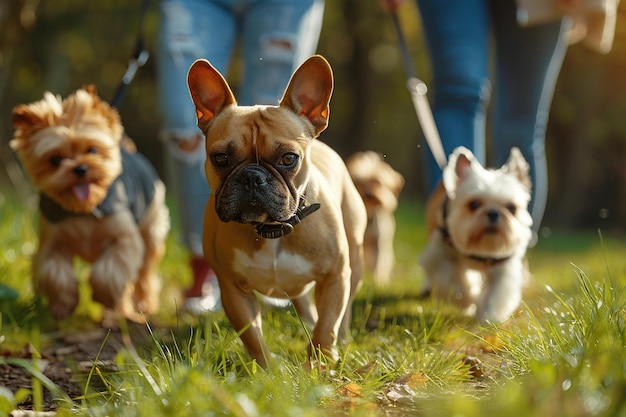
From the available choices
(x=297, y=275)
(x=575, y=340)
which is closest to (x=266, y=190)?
(x=297, y=275)

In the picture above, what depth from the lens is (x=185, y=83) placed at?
13.1 ft

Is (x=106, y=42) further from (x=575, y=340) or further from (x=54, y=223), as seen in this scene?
(x=575, y=340)

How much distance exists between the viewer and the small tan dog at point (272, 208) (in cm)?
268

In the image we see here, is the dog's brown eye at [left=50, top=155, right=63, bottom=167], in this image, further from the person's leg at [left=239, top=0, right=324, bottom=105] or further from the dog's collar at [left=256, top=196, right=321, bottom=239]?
the dog's collar at [left=256, top=196, right=321, bottom=239]

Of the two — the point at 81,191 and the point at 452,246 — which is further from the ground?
the point at 81,191

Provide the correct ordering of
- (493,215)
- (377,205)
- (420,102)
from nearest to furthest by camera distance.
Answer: (493,215), (420,102), (377,205)

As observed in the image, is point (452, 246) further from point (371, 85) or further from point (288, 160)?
point (371, 85)

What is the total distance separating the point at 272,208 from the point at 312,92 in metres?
0.49

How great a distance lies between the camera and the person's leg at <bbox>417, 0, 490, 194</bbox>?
4.52 m

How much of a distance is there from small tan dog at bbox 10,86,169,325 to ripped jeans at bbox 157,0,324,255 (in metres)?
0.30

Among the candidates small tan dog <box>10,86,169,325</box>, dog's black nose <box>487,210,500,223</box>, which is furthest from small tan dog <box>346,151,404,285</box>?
small tan dog <box>10,86,169,325</box>

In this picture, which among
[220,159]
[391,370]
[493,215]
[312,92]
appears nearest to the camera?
[391,370]

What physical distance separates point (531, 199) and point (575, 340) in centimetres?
227

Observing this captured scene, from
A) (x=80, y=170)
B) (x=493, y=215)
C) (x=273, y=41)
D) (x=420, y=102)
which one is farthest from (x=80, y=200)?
(x=493, y=215)
